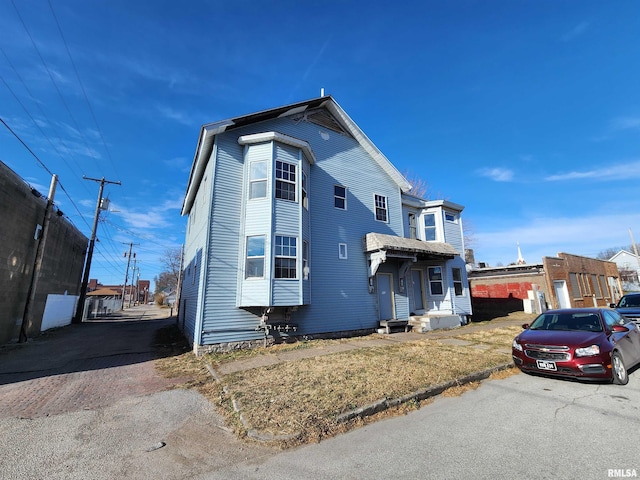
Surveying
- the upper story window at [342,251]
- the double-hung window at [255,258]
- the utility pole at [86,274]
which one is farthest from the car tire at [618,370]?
the utility pole at [86,274]

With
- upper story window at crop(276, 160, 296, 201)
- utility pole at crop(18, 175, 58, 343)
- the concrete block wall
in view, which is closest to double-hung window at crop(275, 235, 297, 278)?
upper story window at crop(276, 160, 296, 201)

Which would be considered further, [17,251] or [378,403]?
[17,251]

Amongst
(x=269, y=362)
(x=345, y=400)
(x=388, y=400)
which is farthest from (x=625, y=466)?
(x=269, y=362)

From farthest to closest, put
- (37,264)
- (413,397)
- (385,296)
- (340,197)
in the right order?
(385,296) → (340,197) → (37,264) → (413,397)

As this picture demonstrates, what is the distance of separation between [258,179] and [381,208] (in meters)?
7.07

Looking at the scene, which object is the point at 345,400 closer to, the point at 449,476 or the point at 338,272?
the point at 449,476

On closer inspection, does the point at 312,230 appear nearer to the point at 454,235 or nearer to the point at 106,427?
Answer: the point at 106,427

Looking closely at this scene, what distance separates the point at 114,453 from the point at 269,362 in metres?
4.75

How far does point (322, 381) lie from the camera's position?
6.26m

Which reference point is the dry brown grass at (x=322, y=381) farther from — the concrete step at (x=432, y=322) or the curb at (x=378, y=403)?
the concrete step at (x=432, y=322)

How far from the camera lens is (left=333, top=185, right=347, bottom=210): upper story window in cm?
1405

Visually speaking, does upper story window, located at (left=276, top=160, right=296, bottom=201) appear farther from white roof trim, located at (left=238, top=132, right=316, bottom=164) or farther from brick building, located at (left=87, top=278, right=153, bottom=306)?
brick building, located at (left=87, top=278, right=153, bottom=306)

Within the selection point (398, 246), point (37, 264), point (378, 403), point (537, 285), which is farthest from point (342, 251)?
point (537, 285)

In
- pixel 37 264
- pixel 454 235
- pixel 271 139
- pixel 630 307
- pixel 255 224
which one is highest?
pixel 271 139
